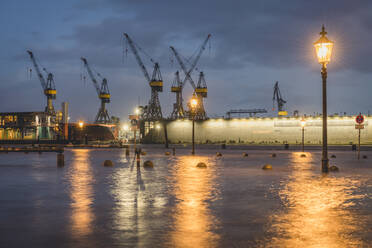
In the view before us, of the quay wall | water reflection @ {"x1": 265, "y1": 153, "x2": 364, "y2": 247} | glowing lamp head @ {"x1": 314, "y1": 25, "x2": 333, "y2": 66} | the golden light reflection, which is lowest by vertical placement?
the golden light reflection

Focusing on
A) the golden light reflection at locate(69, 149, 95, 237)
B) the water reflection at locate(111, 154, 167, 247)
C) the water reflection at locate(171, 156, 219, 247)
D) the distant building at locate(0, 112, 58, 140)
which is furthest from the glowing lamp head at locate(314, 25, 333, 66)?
the distant building at locate(0, 112, 58, 140)

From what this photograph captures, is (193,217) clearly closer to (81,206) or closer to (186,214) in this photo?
(186,214)

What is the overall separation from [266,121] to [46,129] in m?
73.6

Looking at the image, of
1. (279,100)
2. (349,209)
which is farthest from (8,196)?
(279,100)

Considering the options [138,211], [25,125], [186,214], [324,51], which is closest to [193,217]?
[186,214]

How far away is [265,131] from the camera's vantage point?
3775 inches

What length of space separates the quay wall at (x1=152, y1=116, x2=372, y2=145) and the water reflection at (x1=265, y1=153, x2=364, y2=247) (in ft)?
252

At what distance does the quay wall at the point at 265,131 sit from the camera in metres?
87.6

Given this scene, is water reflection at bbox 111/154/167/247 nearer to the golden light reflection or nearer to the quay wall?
the golden light reflection

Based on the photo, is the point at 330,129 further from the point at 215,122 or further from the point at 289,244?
the point at 289,244

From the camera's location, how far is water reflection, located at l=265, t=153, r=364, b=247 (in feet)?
22.4

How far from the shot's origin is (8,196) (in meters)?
11.9

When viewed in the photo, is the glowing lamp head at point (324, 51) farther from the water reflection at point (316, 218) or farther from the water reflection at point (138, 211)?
the water reflection at point (138, 211)

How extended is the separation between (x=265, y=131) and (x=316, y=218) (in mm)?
88482
